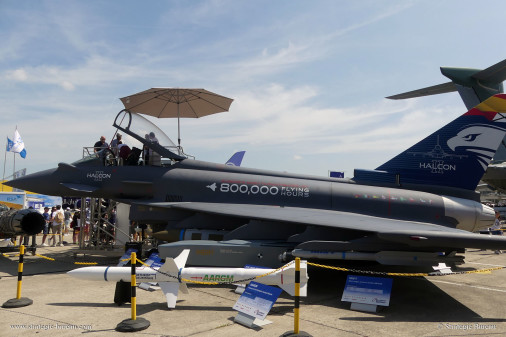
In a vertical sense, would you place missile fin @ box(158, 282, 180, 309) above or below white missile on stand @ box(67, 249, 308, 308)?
below

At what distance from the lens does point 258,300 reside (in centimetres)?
528

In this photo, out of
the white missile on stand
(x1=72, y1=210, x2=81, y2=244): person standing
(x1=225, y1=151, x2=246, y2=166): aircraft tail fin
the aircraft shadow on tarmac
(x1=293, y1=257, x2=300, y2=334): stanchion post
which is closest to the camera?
(x1=293, y1=257, x2=300, y2=334): stanchion post

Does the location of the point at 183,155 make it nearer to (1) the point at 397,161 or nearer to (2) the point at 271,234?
(2) the point at 271,234

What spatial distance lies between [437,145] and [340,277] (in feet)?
13.8

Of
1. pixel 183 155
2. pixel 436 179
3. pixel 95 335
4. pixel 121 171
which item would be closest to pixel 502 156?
pixel 436 179

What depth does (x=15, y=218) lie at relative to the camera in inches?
396

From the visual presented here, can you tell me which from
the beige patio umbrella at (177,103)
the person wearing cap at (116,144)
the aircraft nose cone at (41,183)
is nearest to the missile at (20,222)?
the aircraft nose cone at (41,183)

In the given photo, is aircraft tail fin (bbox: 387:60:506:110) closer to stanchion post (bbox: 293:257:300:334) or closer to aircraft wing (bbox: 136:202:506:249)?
aircraft wing (bbox: 136:202:506:249)

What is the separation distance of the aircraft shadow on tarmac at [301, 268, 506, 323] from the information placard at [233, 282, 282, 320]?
1119 millimetres

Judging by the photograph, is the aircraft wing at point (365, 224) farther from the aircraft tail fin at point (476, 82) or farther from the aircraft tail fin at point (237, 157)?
the aircraft tail fin at point (476, 82)

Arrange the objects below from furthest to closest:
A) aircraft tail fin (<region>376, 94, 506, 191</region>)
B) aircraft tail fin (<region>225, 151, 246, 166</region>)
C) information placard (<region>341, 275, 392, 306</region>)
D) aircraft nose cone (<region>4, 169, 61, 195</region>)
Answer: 1. aircraft tail fin (<region>225, 151, 246, 166</region>)
2. aircraft nose cone (<region>4, 169, 61, 195</region>)
3. aircraft tail fin (<region>376, 94, 506, 191</region>)
4. information placard (<region>341, 275, 392, 306</region>)

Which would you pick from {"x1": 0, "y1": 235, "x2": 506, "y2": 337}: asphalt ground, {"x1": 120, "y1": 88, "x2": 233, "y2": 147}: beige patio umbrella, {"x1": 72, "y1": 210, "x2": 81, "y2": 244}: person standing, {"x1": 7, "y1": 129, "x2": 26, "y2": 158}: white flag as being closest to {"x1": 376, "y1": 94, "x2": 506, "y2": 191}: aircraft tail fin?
{"x1": 0, "y1": 235, "x2": 506, "y2": 337}: asphalt ground

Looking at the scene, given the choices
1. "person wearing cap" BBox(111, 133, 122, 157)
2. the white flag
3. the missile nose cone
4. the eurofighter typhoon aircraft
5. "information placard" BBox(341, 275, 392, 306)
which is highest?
the white flag

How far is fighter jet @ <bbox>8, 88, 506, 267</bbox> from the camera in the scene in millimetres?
8195
